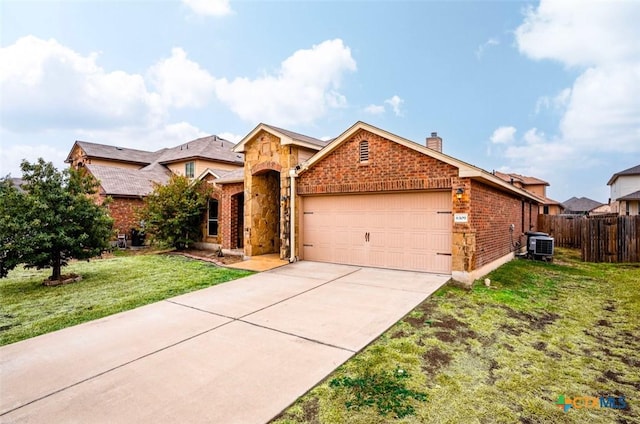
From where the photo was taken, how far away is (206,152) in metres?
25.5

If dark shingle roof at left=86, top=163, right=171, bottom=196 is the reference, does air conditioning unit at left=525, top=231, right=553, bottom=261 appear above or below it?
below

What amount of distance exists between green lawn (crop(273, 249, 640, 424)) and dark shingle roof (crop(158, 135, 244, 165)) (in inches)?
869

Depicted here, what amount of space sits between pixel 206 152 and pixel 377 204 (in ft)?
64.8

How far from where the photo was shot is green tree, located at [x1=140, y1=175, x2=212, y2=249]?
14.3 m

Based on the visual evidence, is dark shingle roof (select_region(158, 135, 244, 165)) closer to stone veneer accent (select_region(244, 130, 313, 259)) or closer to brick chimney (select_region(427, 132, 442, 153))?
stone veneer accent (select_region(244, 130, 313, 259))

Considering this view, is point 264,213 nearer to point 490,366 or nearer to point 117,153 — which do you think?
point 490,366

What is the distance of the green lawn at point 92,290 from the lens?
5.80m

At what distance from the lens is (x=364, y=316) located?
566 centimetres

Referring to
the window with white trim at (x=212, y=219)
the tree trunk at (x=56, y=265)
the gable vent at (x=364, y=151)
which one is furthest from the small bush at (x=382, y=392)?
the window with white trim at (x=212, y=219)

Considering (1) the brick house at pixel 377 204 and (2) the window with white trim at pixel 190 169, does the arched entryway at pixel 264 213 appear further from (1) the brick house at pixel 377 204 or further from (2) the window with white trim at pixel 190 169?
(2) the window with white trim at pixel 190 169

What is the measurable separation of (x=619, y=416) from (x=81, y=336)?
6.96m

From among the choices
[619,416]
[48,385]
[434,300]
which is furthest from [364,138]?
[48,385]

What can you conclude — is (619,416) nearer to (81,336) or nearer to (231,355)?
(231,355)

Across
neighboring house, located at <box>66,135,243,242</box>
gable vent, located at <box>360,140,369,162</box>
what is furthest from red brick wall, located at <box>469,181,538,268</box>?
neighboring house, located at <box>66,135,243,242</box>
